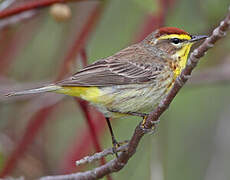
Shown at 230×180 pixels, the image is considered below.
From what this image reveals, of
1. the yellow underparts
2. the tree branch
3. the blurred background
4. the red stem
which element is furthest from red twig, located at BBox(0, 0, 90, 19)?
the red stem

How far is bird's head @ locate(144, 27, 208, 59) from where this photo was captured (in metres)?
4.48

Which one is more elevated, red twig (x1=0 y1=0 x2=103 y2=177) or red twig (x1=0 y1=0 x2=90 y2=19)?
red twig (x1=0 y1=0 x2=90 y2=19)

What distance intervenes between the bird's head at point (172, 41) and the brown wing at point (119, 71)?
0.57 ft

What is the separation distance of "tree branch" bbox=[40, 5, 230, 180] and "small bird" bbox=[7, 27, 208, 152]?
42 centimetres

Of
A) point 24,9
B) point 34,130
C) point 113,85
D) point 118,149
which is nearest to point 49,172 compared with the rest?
point 34,130

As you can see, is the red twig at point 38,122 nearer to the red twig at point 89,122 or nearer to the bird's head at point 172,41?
the red twig at point 89,122

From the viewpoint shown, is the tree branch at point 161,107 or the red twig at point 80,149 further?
the red twig at point 80,149

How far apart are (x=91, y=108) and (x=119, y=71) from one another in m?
1.45

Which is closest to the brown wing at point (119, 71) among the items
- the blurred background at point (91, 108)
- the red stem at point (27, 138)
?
the blurred background at point (91, 108)

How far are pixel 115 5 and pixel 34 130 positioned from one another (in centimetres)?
258

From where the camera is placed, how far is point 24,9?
3.66 meters

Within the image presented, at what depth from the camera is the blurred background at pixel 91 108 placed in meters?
4.82

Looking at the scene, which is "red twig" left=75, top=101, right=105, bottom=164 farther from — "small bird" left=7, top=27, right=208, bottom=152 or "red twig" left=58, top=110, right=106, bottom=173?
"red twig" left=58, top=110, right=106, bottom=173

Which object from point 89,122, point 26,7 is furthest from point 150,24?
point 26,7
